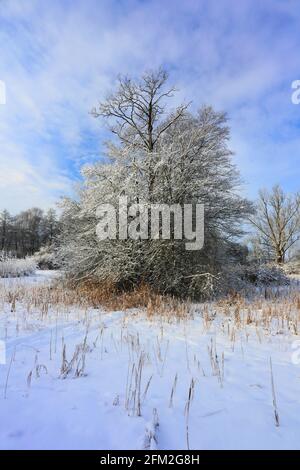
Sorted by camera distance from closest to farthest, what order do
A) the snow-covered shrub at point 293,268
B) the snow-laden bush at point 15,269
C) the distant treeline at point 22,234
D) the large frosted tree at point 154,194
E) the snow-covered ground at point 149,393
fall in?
1. the snow-covered ground at point 149,393
2. the large frosted tree at point 154,194
3. the snow-laden bush at point 15,269
4. the snow-covered shrub at point 293,268
5. the distant treeline at point 22,234

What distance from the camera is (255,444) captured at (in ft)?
6.38

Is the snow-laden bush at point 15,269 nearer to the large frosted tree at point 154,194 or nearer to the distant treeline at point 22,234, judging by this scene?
the large frosted tree at point 154,194

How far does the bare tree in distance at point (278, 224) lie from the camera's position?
29453mm

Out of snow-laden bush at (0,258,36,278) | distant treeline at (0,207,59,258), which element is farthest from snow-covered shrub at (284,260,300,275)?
distant treeline at (0,207,59,258)

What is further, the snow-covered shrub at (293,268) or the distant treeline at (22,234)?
the distant treeline at (22,234)

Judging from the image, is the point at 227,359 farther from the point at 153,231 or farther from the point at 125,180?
the point at 125,180

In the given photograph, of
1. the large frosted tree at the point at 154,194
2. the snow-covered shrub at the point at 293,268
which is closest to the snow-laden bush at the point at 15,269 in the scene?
the large frosted tree at the point at 154,194


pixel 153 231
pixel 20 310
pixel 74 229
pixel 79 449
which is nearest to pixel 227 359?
pixel 79 449

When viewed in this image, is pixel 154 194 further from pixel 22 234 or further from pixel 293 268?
pixel 22 234

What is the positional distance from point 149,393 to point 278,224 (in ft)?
100.0

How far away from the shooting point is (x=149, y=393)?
2.64 meters

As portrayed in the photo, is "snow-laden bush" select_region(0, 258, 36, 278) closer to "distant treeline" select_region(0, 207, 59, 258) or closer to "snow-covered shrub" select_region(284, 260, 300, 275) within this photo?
"snow-covered shrub" select_region(284, 260, 300, 275)

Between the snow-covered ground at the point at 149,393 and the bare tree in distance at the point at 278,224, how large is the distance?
88.5ft

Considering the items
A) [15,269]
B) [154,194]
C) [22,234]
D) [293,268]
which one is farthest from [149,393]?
[22,234]
